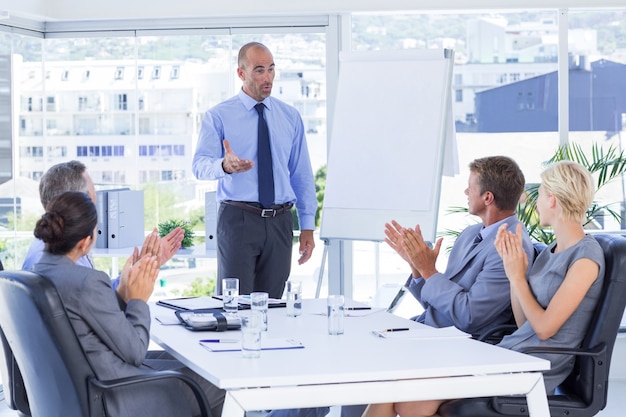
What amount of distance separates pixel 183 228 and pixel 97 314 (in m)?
3.13

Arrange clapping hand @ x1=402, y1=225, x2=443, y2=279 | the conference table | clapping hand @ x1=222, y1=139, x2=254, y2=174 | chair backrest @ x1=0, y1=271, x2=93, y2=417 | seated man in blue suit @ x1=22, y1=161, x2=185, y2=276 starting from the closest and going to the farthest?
the conference table → chair backrest @ x1=0, y1=271, x2=93, y2=417 → seated man in blue suit @ x1=22, y1=161, x2=185, y2=276 → clapping hand @ x1=402, y1=225, x2=443, y2=279 → clapping hand @ x1=222, y1=139, x2=254, y2=174

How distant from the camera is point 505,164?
3.81 meters

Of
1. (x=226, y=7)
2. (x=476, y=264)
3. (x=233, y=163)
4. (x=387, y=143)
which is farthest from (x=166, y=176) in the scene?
(x=476, y=264)

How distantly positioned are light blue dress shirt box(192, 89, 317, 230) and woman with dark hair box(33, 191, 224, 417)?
5.97 ft

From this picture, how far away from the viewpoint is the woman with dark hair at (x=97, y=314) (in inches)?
113

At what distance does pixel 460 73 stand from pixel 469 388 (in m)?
3.63

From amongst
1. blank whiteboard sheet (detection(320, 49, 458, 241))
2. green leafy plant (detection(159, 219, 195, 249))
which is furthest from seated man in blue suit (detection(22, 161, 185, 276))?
green leafy plant (detection(159, 219, 195, 249))

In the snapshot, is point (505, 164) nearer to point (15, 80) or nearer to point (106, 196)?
point (106, 196)

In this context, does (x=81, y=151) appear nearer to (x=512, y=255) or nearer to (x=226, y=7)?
(x=226, y=7)

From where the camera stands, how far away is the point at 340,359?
285cm

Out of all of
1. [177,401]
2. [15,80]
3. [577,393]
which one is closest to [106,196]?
[15,80]

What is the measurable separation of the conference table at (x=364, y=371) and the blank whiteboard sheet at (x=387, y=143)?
2040 millimetres

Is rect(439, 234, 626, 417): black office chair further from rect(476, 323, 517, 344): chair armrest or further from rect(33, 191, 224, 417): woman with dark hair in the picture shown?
rect(33, 191, 224, 417): woman with dark hair

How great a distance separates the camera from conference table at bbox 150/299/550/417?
2.62 m
